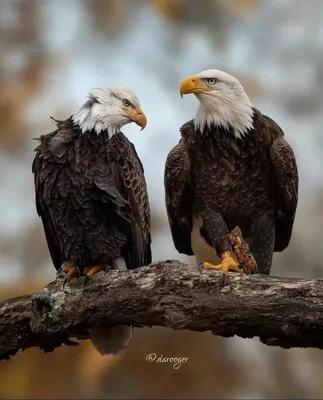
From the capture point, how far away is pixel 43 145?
509cm

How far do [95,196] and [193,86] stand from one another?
113 cm

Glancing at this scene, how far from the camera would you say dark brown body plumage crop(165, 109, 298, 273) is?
5.42m

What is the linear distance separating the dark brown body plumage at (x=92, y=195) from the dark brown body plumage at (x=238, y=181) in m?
0.52

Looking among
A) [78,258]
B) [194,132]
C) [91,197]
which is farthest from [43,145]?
[194,132]

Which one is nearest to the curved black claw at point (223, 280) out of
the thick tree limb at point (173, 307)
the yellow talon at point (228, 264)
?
the thick tree limb at point (173, 307)

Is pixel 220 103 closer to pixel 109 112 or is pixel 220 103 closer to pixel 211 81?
pixel 211 81

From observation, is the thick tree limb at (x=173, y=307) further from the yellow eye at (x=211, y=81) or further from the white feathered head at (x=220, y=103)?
the yellow eye at (x=211, y=81)

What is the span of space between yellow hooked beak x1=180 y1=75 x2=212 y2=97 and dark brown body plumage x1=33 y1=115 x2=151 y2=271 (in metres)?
0.60

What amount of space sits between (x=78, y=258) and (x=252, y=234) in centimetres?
136

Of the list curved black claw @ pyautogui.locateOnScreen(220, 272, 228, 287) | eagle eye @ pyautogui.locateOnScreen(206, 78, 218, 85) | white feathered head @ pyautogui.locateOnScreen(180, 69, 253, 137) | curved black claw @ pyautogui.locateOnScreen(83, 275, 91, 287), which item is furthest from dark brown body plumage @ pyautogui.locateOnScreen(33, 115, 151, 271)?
curved black claw @ pyautogui.locateOnScreen(220, 272, 228, 287)

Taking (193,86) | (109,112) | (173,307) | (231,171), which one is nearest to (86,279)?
(173,307)

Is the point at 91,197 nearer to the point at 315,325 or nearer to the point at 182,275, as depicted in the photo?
the point at 182,275

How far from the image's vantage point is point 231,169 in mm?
5414

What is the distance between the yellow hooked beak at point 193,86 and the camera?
5289 millimetres
